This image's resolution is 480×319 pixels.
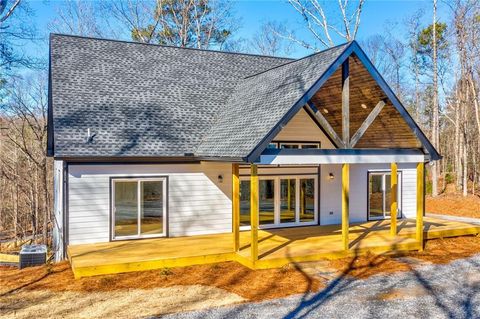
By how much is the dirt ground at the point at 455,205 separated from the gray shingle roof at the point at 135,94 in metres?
10.8

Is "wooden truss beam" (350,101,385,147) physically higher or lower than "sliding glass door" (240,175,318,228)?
higher

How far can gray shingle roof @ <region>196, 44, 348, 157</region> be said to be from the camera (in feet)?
29.2

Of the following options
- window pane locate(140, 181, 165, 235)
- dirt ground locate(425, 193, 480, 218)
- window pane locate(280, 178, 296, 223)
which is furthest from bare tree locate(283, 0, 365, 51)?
window pane locate(140, 181, 165, 235)

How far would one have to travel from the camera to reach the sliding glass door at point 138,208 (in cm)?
1064

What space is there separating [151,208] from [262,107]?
156 inches

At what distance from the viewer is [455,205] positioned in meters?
20.0

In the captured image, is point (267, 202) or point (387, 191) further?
point (387, 191)

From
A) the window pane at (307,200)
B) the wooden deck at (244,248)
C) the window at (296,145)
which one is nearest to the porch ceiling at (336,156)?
the wooden deck at (244,248)

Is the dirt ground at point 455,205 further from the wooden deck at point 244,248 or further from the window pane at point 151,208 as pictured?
the window pane at point 151,208

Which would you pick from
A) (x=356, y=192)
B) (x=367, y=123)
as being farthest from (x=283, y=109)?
(x=356, y=192)

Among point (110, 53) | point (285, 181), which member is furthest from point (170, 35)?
point (285, 181)

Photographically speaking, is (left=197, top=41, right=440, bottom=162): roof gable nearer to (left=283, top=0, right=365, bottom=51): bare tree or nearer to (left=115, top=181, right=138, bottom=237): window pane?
(left=115, top=181, right=138, bottom=237): window pane

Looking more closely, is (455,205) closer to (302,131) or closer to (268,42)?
(302,131)

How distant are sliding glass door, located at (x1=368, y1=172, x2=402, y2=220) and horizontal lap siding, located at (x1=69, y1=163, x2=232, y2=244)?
17.2ft
